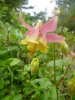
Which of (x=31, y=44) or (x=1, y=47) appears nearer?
(x=31, y=44)

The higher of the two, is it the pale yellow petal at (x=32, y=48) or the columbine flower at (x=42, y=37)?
the columbine flower at (x=42, y=37)

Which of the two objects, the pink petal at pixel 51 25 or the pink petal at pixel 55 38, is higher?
the pink petal at pixel 51 25

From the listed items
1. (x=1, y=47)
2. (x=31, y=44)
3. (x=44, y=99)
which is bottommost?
(x=44, y=99)

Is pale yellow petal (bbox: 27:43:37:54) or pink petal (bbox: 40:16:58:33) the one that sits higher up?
pink petal (bbox: 40:16:58:33)

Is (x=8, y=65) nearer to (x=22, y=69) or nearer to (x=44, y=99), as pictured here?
(x=22, y=69)

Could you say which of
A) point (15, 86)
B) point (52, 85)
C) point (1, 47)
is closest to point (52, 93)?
point (52, 85)

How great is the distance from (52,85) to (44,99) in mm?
Result: 58

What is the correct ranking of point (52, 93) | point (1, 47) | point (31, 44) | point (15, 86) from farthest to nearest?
point (1, 47) → point (15, 86) → point (52, 93) → point (31, 44)

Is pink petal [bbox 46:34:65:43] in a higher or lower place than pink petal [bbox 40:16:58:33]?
lower

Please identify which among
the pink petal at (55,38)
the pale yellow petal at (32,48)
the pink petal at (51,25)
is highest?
the pink petal at (51,25)

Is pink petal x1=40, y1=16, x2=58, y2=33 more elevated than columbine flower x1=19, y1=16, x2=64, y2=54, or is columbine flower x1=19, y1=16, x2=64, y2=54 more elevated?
pink petal x1=40, y1=16, x2=58, y2=33

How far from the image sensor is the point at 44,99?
111 centimetres

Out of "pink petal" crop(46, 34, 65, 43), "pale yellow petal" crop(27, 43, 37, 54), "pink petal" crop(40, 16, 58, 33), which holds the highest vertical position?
"pink petal" crop(40, 16, 58, 33)

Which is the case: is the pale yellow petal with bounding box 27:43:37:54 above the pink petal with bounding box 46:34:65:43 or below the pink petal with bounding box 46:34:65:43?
below
